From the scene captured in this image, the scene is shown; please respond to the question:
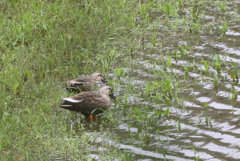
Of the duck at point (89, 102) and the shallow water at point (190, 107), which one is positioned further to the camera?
the duck at point (89, 102)

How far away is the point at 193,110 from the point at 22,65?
3200 millimetres

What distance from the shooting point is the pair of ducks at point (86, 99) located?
811 centimetres

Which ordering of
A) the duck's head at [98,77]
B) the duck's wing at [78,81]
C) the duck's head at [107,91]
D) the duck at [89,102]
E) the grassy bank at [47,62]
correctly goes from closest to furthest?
the grassy bank at [47,62], the duck at [89,102], the duck's head at [107,91], the duck's wing at [78,81], the duck's head at [98,77]

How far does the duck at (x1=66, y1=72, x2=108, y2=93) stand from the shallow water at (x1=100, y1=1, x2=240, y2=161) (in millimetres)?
403

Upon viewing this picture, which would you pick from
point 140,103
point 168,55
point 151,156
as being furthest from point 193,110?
point 168,55

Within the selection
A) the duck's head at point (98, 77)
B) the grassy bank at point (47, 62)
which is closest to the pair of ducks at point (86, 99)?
the duck's head at point (98, 77)

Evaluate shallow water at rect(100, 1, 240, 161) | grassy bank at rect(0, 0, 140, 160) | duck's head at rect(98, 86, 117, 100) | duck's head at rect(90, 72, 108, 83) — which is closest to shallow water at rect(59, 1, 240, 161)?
shallow water at rect(100, 1, 240, 161)

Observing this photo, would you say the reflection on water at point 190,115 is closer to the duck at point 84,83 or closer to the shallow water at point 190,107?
the shallow water at point 190,107

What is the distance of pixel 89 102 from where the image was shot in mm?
8312

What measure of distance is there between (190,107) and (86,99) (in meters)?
1.71

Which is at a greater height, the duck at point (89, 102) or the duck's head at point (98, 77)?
the duck's head at point (98, 77)

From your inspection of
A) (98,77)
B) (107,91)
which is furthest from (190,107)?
(98,77)

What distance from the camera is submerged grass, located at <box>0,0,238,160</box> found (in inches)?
283

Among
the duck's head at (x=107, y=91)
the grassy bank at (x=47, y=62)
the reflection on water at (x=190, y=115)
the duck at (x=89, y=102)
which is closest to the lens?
the reflection on water at (x=190, y=115)
